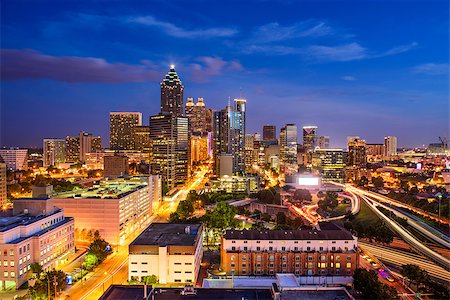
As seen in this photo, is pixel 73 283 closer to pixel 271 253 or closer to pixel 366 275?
pixel 271 253

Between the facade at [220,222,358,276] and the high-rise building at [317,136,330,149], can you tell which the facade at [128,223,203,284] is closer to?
the facade at [220,222,358,276]

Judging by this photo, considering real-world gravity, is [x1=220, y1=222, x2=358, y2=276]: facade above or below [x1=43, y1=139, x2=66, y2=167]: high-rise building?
below

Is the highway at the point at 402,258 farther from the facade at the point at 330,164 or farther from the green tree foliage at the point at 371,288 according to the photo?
the facade at the point at 330,164

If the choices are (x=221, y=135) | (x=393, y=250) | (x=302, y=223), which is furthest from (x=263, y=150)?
(x=393, y=250)

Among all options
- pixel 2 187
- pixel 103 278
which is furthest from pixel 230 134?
pixel 103 278

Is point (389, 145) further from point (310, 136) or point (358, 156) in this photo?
point (358, 156)

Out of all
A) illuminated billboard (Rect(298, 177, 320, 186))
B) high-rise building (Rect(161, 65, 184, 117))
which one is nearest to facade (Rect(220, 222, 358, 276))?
illuminated billboard (Rect(298, 177, 320, 186))
